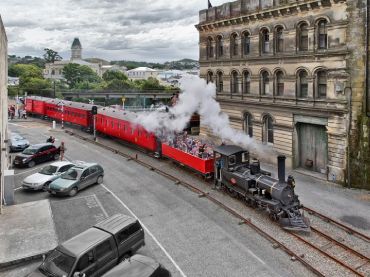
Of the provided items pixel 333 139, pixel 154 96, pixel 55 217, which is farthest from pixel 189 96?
pixel 154 96

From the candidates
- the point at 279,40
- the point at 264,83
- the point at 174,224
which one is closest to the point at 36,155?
the point at 174,224

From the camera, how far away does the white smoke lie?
1082 inches

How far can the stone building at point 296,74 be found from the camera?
76.2 feet

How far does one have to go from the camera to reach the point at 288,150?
27.9 meters

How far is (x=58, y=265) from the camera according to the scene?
11.7 metres

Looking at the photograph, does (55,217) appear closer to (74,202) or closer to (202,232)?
(74,202)

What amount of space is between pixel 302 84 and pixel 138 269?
20523 mm

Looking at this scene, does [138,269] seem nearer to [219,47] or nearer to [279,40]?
[279,40]

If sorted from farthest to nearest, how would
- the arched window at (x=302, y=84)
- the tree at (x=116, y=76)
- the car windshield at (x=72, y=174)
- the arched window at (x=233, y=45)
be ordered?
the tree at (x=116, y=76) < the arched window at (x=233, y=45) < the arched window at (x=302, y=84) < the car windshield at (x=72, y=174)

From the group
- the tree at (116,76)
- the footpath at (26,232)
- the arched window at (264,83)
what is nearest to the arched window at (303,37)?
the arched window at (264,83)

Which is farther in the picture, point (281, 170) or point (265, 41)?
point (265, 41)

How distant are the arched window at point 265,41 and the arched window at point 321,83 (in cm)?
554

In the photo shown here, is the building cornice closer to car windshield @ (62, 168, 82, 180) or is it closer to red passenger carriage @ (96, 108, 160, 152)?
red passenger carriage @ (96, 108, 160, 152)

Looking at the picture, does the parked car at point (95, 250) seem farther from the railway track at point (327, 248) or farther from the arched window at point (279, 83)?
the arched window at point (279, 83)
